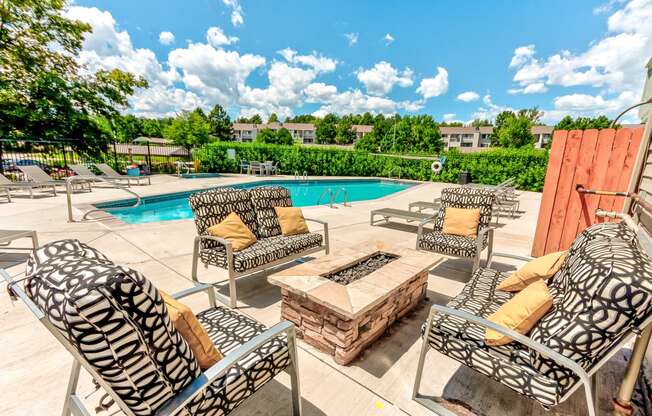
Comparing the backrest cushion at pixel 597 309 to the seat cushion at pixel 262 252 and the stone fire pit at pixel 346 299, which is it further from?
the seat cushion at pixel 262 252

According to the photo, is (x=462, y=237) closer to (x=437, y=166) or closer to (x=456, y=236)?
(x=456, y=236)

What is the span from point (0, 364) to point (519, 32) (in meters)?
19.2

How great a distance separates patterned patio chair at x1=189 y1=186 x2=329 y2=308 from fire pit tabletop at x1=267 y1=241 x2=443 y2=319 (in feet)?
1.70

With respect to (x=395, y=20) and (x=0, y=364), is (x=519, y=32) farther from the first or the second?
(x=0, y=364)

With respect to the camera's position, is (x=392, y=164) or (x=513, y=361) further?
(x=392, y=164)

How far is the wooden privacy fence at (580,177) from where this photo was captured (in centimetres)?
327

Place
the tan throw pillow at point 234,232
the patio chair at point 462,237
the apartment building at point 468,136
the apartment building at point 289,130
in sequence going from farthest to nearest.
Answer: the apartment building at point 289,130
the apartment building at point 468,136
the patio chair at point 462,237
the tan throw pillow at point 234,232

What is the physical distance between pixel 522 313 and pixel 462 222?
7.70 feet

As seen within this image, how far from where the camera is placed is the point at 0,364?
1.87 meters

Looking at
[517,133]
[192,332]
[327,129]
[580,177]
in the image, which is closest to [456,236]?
[580,177]

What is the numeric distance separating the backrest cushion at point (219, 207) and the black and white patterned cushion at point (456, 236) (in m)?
2.19

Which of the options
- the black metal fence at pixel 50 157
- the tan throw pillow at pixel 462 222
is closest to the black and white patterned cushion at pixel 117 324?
the tan throw pillow at pixel 462 222

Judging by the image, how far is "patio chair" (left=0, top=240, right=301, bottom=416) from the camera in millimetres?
778

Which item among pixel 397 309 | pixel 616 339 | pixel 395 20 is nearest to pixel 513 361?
pixel 616 339
